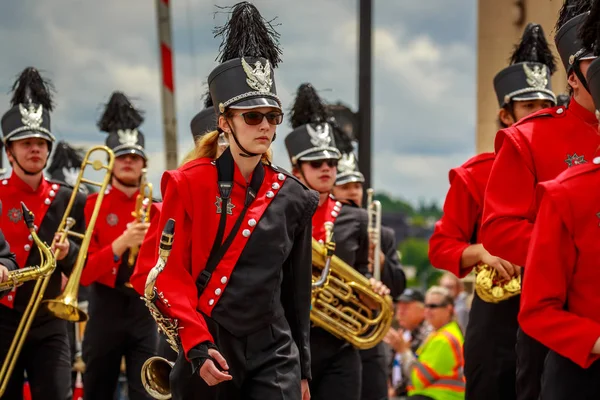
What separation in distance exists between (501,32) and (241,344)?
22.3 ft

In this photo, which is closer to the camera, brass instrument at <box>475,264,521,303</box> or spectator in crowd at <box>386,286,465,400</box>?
brass instrument at <box>475,264,521,303</box>

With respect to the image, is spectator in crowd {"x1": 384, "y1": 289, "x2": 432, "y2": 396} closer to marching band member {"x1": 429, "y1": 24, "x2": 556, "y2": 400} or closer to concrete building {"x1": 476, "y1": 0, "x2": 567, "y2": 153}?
concrete building {"x1": 476, "y1": 0, "x2": 567, "y2": 153}

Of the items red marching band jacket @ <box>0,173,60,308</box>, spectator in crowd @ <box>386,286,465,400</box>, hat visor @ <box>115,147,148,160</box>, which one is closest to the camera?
red marching band jacket @ <box>0,173,60,308</box>

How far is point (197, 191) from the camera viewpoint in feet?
17.7

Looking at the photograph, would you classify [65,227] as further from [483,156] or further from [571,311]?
[571,311]

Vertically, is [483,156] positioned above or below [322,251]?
above

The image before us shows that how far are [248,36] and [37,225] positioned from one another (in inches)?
115

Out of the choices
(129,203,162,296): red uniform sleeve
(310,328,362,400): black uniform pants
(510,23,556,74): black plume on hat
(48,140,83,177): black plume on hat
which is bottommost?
(310,328,362,400): black uniform pants

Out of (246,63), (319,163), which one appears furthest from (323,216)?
(246,63)

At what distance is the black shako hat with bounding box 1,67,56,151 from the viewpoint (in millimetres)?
8117

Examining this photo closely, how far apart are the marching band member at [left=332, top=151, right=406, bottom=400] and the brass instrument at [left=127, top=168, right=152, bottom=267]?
151cm

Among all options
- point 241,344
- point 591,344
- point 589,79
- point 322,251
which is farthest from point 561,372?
point 322,251

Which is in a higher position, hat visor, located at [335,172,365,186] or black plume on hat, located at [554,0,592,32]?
black plume on hat, located at [554,0,592,32]

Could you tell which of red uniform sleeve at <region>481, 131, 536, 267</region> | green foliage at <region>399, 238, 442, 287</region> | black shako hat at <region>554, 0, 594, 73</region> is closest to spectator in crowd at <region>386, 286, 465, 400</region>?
red uniform sleeve at <region>481, 131, 536, 267</region>
